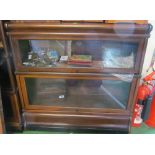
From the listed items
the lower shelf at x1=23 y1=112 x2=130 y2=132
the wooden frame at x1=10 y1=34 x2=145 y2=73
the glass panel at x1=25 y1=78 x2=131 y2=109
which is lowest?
the lower shelf at x1=23 y1=112 x2=130 y2=132

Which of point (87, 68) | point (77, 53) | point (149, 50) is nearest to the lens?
point (87, 68)

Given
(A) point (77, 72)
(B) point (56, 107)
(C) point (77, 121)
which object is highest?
(A) point (77, 72)

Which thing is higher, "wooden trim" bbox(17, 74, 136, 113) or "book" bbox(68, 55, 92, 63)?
"book" bbox(68, 55, 92, 63)

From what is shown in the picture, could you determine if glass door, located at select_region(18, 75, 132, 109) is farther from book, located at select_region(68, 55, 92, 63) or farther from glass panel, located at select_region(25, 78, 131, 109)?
book, located at select_region(68, 55, 92, 63)

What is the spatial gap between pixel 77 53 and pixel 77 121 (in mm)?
541

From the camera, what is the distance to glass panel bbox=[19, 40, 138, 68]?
1296 mm

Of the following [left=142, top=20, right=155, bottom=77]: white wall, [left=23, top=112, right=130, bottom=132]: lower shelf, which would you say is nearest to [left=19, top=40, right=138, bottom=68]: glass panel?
[left=142, top=20, right=155, bottom=77]: white wall

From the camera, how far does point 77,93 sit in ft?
5.10

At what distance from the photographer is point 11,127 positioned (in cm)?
151

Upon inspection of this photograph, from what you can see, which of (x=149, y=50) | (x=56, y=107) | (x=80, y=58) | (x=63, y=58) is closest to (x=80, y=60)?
(x=80, y=58)

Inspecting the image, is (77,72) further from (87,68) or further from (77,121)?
(77,121)

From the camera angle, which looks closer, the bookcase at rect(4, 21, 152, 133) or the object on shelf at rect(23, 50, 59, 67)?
the bookcase at rect(4, 21, 152, 133)
